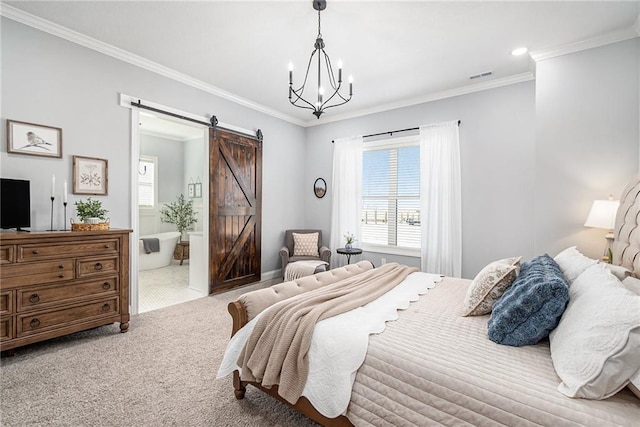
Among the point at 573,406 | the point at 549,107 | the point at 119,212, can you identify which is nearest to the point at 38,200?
the point at 119,212

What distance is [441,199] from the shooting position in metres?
4.16

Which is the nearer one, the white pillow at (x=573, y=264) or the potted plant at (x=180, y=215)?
the white pillow at (x=573, y=264)

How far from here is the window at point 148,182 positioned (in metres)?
6.47

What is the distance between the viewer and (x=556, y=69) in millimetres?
3051

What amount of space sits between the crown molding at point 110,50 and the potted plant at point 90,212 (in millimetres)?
1588

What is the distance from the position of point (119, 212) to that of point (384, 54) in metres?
3.35

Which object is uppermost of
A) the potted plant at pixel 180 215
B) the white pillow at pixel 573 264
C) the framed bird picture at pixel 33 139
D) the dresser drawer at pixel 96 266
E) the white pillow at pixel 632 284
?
the framed bird picture at pixel 33 139

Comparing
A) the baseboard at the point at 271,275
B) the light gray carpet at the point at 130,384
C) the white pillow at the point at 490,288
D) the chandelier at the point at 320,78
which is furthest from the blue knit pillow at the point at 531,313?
the baseboard at the point at 271,275

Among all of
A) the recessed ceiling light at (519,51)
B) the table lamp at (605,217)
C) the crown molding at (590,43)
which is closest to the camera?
the table lamp at (605,217)

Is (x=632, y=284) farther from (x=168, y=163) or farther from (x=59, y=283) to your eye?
(x=168, y=163)

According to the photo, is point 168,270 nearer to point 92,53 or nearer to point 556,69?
point 92,53

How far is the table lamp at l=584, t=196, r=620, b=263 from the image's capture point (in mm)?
2479

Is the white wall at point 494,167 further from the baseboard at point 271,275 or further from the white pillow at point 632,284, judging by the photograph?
the baseboard at point 271,275

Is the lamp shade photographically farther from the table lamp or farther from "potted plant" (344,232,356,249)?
"potted plant" (344,232,356,249)
